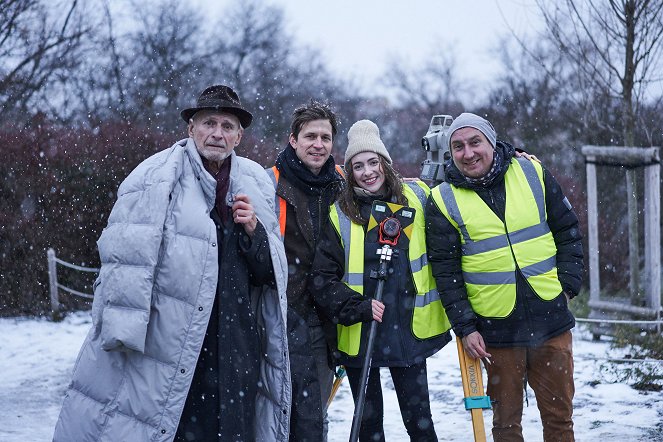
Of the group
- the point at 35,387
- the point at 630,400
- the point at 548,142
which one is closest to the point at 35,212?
the point at 35,387

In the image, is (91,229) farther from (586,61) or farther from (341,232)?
(341,232)

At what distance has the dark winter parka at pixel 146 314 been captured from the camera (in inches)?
116

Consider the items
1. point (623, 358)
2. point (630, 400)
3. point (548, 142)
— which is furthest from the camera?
point (548, 142)

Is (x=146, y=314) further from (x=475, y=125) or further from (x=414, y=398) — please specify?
(x=475, y=125)

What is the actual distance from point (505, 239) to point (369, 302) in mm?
713

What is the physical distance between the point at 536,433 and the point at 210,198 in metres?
Result: 2.93

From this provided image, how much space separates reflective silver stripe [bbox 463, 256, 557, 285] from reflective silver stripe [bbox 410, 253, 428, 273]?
21 centimetres

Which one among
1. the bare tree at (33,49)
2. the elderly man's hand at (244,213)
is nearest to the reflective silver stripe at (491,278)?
the elderly man's hand at (244,213)

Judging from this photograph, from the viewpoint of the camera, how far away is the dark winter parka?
2.95 metres

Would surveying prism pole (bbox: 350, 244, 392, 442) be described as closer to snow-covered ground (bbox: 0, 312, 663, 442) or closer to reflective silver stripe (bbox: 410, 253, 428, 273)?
reflective silver stripe (bbox: 410, 253, 428, 273)

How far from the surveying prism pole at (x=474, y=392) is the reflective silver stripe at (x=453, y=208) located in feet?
1.66

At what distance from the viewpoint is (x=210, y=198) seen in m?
3.21

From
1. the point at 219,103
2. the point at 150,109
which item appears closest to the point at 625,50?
the point at 219,103

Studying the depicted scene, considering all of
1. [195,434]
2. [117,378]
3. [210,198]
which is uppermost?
[210,198]
